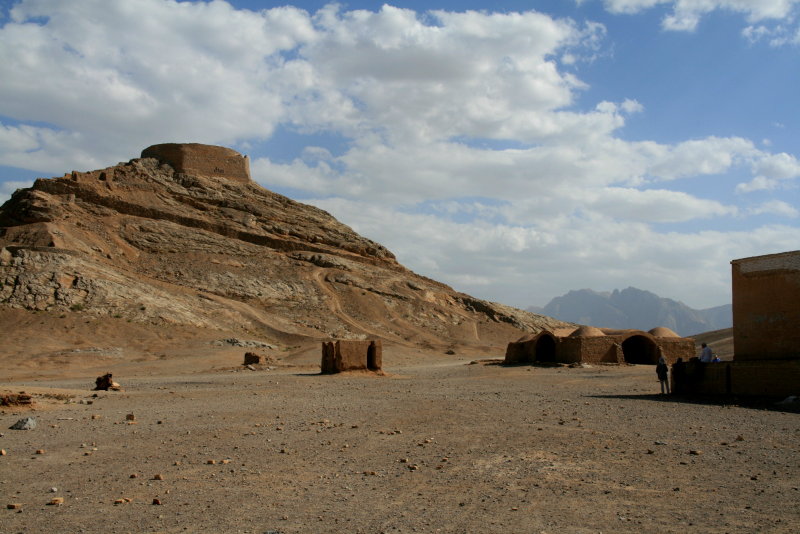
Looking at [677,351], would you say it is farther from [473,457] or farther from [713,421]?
[473,457]

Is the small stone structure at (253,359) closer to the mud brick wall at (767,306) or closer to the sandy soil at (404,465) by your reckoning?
the sandy soil at (404,465)

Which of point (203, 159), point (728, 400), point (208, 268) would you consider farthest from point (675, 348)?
point (203, 159)

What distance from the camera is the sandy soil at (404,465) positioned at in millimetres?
6031

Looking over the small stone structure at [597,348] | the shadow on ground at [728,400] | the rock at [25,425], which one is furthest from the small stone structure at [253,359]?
the rock at [25,425]

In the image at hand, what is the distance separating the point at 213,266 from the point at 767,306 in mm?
38929

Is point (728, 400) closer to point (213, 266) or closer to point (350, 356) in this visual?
point (350, 356)

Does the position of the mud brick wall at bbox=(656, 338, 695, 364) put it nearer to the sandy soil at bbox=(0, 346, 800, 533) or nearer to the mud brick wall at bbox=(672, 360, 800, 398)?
the mud brick wall at bbox=(672, 360, 800, 398)

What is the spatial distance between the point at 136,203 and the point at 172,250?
18.8 feet

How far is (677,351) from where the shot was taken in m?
30.0

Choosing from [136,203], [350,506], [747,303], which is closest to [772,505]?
[350,506]

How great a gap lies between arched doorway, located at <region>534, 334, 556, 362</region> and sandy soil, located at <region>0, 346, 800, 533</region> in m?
15.9

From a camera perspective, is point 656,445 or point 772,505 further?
point 656,445

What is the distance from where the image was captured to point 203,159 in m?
58.2

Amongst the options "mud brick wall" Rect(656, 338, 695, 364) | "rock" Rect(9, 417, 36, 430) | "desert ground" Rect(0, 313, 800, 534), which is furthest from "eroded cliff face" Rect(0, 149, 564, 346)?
"rock" Rect(9, 417, 36, 430)
